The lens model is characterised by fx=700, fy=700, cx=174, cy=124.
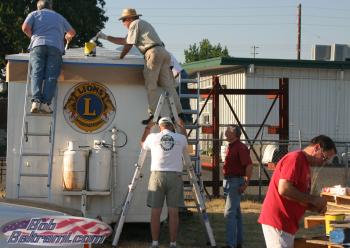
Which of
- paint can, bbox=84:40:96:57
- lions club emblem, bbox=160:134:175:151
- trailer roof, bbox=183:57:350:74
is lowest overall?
lions club emblem, bbox=160:134:175:151

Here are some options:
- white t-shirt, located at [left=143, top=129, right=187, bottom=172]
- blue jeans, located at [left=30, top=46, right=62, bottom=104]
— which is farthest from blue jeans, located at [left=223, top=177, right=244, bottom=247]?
blue jeans, located at [left=30, top=46, right=62, bottom=104]

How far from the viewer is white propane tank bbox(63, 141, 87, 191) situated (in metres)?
10.2

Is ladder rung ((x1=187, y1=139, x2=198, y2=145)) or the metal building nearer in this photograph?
ladder rung ((x1=187, y1=139, x2=198, y2=145))

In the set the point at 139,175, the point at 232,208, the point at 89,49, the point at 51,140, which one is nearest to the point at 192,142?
the point at 232,208

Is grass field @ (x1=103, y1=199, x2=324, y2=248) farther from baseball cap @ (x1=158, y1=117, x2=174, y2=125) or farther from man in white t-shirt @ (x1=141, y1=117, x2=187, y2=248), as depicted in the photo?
baseball cap @ (x1=158, y1=117, x2=174, y2=125)

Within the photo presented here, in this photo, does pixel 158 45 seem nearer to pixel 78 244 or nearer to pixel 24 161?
pixel 24 161

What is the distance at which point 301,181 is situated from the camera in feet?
20.8

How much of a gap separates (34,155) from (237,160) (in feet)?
9.95

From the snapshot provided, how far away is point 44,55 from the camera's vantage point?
10.2m

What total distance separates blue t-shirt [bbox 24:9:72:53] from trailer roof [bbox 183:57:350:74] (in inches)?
868

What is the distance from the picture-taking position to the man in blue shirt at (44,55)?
10.1 meters

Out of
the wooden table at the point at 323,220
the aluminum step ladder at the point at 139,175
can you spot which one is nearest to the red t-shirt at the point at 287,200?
the wooden table at the point at 323,220

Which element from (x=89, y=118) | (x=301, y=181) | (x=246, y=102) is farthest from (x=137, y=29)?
(x=246, y=102)

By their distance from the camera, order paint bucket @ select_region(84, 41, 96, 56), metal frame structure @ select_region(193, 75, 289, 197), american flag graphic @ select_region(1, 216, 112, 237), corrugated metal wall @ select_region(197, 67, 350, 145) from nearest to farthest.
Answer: american flag graphic @ select_region(1, 216, 112, 237), paint bucket @ select_region(84, 41, 96, 56), metal frame structure @ select_region(193, 75, 289, 197), corrugated metal wall @ select_region(197, 67, 350, 145)
